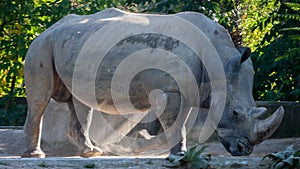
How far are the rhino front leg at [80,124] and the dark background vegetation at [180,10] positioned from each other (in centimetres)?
297

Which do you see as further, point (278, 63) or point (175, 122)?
point (278, 63)

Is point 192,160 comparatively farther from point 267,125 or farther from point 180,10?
point 180,10

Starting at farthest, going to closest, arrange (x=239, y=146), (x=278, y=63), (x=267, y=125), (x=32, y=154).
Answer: (x=278, y=63)
(x=32, y=154)
(x=239, y=146)
(x=267, y=125)

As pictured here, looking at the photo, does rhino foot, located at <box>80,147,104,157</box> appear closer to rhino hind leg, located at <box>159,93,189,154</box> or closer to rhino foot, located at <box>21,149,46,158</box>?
rhino foot, located at <box>21,149,46,158</box>

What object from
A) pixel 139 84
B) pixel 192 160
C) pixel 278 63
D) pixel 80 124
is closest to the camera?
pixel 192 160

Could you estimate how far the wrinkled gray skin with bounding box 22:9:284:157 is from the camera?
25.3ft

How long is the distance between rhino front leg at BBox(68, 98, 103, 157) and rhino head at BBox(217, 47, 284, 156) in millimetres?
1831

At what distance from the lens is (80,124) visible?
30.7 feet

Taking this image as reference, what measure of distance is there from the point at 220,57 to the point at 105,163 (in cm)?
179

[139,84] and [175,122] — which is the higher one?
[139,84]

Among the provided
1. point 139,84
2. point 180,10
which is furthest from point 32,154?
point 180,10

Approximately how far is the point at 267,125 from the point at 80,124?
2487mm

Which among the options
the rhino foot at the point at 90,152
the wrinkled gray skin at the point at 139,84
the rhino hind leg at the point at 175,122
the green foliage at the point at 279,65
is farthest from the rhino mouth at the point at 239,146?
the green foliage at the point at 279,65

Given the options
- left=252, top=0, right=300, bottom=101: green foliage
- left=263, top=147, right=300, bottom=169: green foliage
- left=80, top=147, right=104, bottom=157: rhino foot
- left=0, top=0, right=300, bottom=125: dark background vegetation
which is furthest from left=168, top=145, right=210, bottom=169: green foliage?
left=0, top=0, right=300, bottom=125: dark background vegetation
